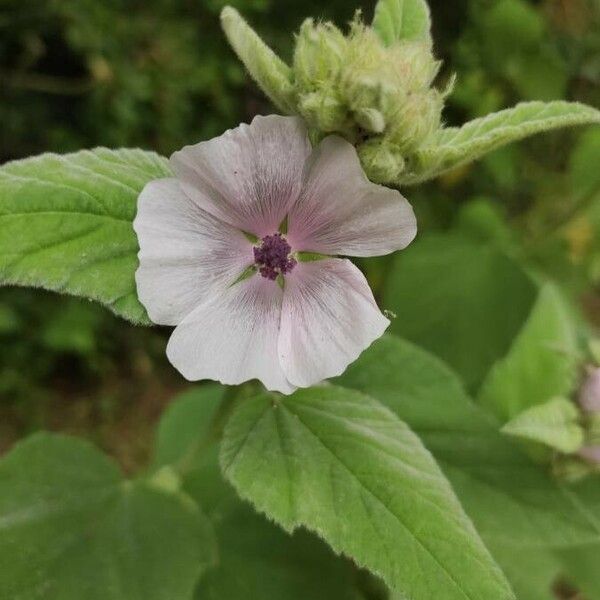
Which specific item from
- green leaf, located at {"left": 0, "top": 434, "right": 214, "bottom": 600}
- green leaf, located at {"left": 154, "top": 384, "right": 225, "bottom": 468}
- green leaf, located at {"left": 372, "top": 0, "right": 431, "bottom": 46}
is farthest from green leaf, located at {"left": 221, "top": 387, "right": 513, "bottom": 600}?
green leaf, located at {"left": 154, "top": 384, "right": 225, "bottom": 468}

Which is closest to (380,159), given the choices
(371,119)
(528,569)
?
(371,119)

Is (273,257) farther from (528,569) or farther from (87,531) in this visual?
(528,569)

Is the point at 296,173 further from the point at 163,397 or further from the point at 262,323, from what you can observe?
the point at 163,397

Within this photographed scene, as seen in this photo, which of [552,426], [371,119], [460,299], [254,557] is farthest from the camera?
[460,299]

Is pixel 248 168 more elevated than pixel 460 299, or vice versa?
pixel 248 168

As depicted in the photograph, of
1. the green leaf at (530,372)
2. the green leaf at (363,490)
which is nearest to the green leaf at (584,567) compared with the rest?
the green leaf at (530,372)

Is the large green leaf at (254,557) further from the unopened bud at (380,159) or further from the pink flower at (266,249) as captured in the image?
the unopened bud at (380,159)
